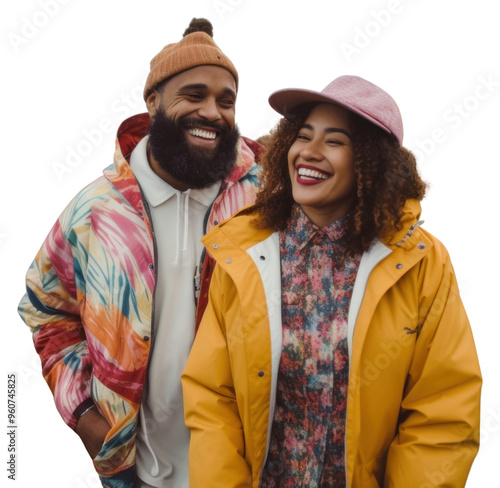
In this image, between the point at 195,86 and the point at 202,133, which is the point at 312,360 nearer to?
the point at 202,133

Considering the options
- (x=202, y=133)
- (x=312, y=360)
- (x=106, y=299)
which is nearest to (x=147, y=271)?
(x=106, y=299)

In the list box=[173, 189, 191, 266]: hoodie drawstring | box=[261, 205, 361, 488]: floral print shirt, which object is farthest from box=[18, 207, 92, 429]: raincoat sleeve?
box=[261, 205, 361, 488]: floral print shirt

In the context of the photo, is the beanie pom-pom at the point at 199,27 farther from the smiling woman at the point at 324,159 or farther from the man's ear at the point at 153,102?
the smiling woman at the point at 324,159

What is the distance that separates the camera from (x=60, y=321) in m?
3.56

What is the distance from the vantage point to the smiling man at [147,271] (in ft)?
10.4

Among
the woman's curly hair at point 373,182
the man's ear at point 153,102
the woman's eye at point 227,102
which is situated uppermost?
the man's ear at point 153,102

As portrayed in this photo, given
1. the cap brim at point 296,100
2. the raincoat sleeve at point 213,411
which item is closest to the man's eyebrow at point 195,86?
the cap brim at point 296,100

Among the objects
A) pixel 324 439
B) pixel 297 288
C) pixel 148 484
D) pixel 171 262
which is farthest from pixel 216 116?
pixel 148 484

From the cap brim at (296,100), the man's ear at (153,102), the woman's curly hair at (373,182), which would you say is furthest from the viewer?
the man's ear at (153,102)

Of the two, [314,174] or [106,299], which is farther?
[106,299]

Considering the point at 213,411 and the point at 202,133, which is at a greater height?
the point at 202,133

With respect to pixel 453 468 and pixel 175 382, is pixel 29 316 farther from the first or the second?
pixel 453 468

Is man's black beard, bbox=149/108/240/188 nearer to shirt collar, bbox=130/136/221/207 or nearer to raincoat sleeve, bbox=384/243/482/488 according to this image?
shirt collar, bbox=130/136/221/207

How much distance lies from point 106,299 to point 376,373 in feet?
4.46
